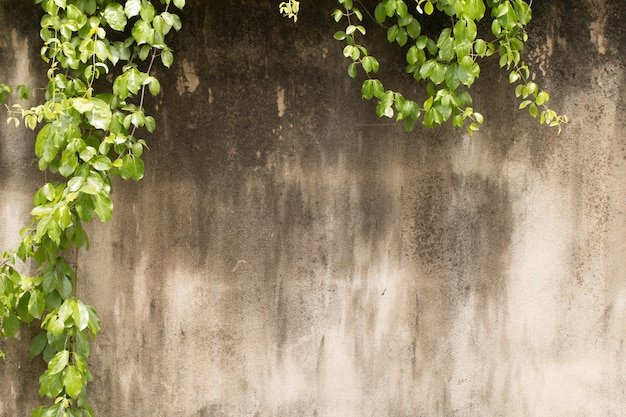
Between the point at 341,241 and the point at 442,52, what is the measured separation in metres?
0.99

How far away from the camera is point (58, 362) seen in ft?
8.90

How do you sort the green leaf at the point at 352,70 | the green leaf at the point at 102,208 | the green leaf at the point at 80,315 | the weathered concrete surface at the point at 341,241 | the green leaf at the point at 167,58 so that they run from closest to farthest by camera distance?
the green leaf at the point at 102,208 < the green leaf at the point at 80,315 < the green leaf at the point at 167,58 < the green leaf at the point at 352,70 < the weathered concrete surface at the point at 341,241

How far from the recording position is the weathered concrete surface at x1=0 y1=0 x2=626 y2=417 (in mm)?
3053

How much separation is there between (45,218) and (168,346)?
0.91 m

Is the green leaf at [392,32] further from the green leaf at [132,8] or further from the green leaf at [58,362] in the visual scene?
the green leaf at [58,362]

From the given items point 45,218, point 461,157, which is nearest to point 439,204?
point 461,157

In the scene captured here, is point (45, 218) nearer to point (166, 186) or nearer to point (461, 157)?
point (166, 186)

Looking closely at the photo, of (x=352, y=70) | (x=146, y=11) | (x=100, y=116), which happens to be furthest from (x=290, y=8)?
(x=100, y=116)

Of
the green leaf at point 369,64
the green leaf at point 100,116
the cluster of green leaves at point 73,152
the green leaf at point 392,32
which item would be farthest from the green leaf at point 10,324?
the green leaf at point 392,32

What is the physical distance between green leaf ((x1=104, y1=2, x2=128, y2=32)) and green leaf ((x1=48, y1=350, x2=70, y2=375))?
138cm

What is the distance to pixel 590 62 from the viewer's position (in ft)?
10.3

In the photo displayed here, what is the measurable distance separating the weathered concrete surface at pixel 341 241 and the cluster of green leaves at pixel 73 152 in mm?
232

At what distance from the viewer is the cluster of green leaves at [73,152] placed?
263cm

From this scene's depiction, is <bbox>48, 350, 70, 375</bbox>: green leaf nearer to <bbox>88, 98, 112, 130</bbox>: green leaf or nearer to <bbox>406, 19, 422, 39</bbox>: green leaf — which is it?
<bbox>88, 98, 112, 130</bbox>: green leaf
